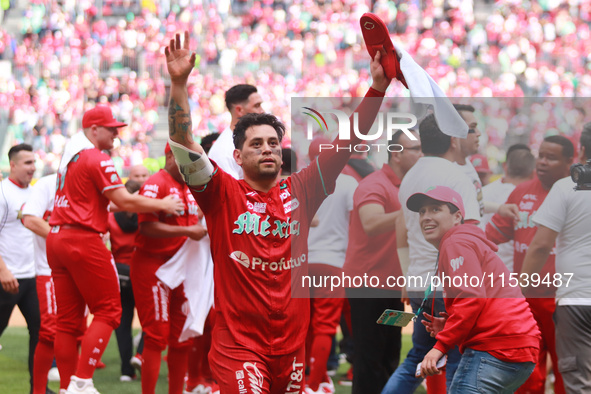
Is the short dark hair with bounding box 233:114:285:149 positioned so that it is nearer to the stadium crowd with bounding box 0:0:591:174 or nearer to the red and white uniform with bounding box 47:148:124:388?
the red and white uniform with bounding box 47:148:124:388

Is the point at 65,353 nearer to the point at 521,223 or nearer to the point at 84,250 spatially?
the point at 84,250

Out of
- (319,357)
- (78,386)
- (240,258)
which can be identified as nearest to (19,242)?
(78,386)

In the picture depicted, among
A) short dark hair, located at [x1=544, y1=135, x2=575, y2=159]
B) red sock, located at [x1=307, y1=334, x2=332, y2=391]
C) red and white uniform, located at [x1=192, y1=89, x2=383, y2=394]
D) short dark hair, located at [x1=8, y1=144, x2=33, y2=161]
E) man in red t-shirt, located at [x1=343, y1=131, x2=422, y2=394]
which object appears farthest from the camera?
short dark hair, located at [x1=8, y1=144, x2=33, y2=161]

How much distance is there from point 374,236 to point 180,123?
217cm

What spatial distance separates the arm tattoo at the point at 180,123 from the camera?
3732 millimetres

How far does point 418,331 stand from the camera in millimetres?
5000

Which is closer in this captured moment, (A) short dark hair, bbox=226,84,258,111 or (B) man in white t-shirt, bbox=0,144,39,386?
(A) short dark hair, bbox=226,84,258,111

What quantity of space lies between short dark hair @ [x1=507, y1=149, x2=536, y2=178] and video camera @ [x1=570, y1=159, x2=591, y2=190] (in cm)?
72

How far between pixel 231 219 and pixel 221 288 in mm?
350

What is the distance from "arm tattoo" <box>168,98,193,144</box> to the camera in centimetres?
373

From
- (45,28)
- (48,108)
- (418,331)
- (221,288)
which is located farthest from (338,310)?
(45,28)

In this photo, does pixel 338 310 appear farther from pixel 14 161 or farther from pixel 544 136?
pixel 14 161

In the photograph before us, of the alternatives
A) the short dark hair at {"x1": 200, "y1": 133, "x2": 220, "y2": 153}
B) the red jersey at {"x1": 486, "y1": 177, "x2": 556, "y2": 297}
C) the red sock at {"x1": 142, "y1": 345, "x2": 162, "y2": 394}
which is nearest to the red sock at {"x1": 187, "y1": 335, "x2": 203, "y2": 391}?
the red sock at {"x1": 142, "y1": 345, "x2": 162, "y2": 394}

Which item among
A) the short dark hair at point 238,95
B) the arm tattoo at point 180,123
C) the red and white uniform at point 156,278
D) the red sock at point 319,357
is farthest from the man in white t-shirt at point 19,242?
the arm tattoo at point 180,123
